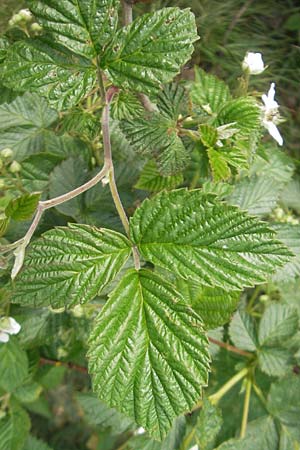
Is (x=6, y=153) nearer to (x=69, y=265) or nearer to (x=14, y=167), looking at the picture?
(x=14, y=167)

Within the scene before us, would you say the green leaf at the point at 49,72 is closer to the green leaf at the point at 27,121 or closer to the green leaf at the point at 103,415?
the green leaf at the point at 27,121

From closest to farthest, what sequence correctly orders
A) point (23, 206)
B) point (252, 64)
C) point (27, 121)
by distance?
point (23, 206) → point (252, 64) → point (27, 121)

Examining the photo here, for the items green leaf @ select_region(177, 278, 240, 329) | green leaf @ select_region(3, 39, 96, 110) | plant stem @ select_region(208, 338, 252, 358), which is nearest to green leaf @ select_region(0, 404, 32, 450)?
plant stem @ select_region(208, 338, 252, 358)

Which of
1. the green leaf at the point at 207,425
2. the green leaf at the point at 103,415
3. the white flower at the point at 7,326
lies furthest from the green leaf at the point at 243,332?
the white flower at the point at 7,326

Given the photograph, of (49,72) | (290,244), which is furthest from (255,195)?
(49,72)

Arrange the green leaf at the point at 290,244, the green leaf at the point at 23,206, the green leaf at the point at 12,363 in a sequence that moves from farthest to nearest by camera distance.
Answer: the green leaf at the point at 12,363, the green leaf at the point at 290,244, the green leaf at the point at 23,206

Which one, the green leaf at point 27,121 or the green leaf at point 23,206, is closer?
the green leaf at point 23,206

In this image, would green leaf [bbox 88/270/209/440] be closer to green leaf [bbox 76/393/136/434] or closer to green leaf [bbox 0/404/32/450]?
green leaf [bbox 76/393/136/434]
